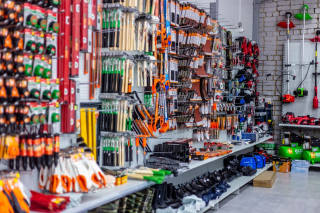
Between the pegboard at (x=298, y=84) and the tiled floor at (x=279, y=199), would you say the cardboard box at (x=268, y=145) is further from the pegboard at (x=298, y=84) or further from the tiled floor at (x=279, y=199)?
the tiled floor at (x=279, y=199)

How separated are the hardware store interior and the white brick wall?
1.22 m

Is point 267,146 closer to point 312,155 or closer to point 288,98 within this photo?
point 312,155

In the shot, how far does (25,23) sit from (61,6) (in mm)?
547

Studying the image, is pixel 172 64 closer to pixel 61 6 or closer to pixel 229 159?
pixel 61 6

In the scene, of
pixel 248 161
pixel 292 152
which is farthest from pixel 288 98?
pixel 248 161

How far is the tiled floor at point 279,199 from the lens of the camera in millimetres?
5918

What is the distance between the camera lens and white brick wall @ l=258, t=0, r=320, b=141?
33.5 feet

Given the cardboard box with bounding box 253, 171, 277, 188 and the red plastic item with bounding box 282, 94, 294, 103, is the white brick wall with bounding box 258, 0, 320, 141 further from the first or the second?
the cardboard box with bounding box 253, 171, 277, 188

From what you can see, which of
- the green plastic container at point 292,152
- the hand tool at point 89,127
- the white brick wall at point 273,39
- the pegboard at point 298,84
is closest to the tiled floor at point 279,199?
the green plastic container at point 292,152

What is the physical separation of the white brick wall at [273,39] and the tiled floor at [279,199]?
2.95 m

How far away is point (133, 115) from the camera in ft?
15.0

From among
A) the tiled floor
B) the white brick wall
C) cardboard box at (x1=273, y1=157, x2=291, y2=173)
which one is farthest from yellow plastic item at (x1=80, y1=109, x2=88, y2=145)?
the white brick wall

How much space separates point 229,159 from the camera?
7660mm

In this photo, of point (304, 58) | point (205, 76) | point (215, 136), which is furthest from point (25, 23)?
point (304, 58)
